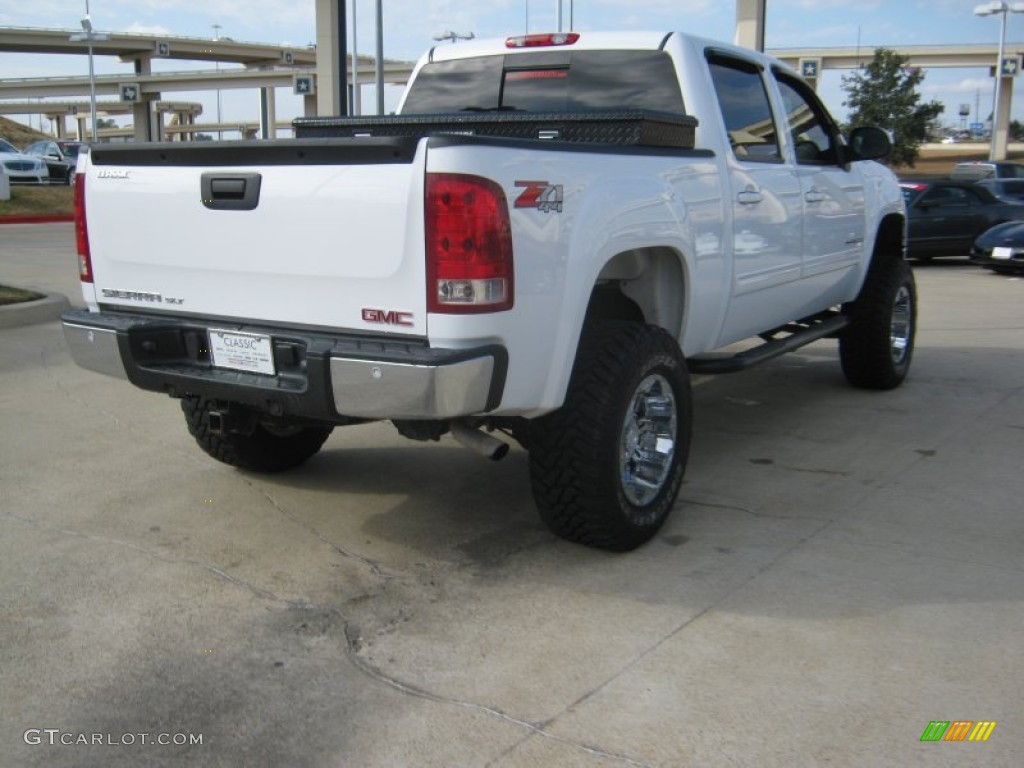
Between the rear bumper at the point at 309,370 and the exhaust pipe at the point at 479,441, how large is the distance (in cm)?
29

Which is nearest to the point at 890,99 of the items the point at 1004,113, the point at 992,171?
the point at 992,171

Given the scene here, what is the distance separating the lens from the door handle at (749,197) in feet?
16.6

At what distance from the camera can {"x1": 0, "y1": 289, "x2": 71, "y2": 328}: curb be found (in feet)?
30.8

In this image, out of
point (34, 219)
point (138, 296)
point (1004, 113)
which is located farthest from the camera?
point (1004, 113)

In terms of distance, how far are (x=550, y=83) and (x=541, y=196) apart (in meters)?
2.13

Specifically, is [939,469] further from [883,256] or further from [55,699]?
[55,699]

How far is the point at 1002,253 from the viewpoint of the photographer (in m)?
15.6

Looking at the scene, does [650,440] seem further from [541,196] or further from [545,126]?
[545,126]

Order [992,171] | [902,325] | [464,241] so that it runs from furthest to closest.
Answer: [992,171]
[902,325]
[464,241]

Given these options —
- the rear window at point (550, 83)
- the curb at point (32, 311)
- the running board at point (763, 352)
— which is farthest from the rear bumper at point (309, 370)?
the curb at point (32, 311)

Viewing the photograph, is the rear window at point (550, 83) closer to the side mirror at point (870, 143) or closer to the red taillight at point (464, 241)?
the side mirror at point (870, 143)

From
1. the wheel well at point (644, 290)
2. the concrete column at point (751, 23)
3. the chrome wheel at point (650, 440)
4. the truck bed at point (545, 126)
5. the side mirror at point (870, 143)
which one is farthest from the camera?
the concrete column at point (751, 23)

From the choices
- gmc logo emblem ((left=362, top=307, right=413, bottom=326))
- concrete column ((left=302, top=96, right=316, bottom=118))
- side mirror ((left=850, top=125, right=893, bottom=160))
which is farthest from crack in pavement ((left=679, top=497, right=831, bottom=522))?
concrete column ((left=302, top=96, right=316, bottom=118))

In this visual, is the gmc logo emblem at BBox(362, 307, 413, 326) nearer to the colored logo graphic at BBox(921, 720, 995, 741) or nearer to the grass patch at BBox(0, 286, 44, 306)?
the colored logo graphic at BBox(921, 720, 995, 741)
